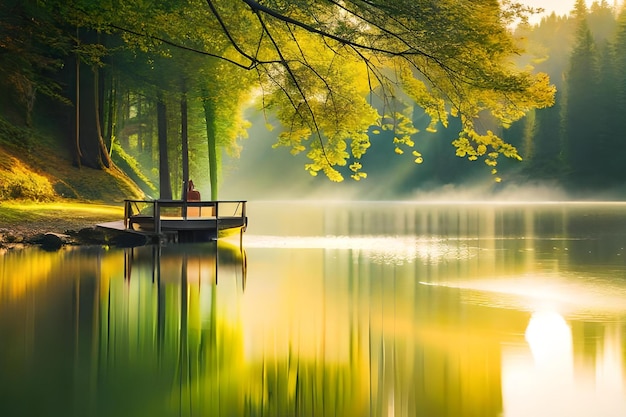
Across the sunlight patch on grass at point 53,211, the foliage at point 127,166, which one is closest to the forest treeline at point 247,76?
the foliage at point 127,166

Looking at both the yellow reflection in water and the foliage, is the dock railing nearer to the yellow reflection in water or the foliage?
the yellow reflection in water

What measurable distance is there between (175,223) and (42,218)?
4.93 m

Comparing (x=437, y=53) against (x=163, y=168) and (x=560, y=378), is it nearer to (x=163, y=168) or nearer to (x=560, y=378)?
(x=560, y=378)

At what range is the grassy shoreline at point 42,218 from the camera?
24078mm

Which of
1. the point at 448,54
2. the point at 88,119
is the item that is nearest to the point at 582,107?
the point at 88,119

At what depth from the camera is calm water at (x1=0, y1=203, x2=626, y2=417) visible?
728 cm

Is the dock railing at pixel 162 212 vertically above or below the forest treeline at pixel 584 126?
below

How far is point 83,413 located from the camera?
267 inches

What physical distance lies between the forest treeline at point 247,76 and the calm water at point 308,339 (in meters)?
3.16

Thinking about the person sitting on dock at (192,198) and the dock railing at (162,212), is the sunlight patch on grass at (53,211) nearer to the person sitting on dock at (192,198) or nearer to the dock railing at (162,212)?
the dock railing at (162,212)

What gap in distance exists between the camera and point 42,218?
26281 millimetres

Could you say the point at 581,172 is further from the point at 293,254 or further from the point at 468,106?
the point at 468,106

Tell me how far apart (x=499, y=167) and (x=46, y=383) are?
14346 centimetres

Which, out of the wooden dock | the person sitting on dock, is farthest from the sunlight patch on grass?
the person sitting on dock
